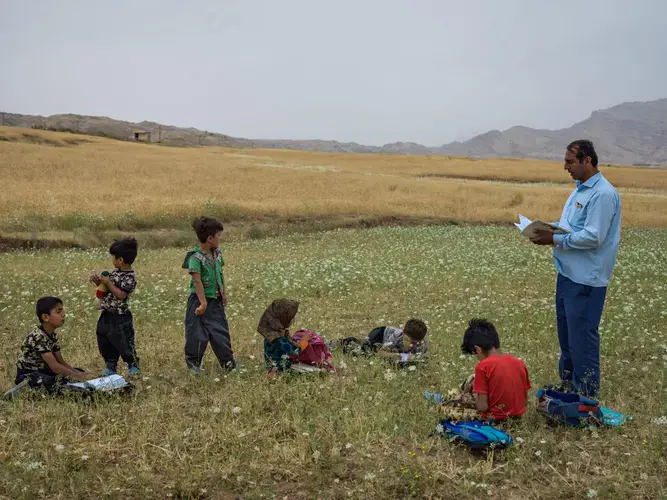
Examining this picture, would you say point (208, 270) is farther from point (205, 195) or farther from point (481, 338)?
point (205, 195)

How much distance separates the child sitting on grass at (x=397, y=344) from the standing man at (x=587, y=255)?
2021 millimetres

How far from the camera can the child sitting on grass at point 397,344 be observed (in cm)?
822

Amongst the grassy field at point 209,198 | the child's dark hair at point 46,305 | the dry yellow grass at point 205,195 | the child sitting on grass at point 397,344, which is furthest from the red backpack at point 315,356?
the dry yellow grass at point 205,195

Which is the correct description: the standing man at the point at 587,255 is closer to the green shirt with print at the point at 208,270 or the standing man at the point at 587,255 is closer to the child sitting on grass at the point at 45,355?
the green shirt with print at the point at 208,270

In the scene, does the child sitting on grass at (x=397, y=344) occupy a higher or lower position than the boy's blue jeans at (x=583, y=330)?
lower

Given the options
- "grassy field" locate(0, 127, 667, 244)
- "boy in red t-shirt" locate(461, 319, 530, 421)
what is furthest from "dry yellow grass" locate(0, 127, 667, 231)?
"boy in red t-shirt" locate(461, 319, 530, 421)

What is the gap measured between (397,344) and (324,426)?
294 centimetres

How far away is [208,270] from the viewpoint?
25.5ft

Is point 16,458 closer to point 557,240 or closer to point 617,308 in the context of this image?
point 557,240

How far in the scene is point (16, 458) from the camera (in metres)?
5.41

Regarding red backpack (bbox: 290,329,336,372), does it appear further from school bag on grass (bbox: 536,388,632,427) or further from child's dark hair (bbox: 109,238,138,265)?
school bag on grass (bbox: 536,388,632,427)

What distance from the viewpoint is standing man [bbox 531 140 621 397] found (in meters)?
Answer: 6.61

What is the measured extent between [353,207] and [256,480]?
2746 cm

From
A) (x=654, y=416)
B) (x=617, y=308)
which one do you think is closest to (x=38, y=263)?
(x=617, y=308)
